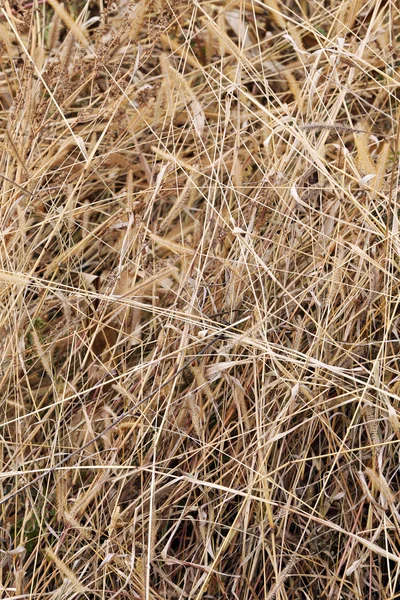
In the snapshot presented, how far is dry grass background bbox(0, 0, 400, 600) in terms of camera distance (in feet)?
4.51

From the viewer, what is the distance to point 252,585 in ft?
4.62

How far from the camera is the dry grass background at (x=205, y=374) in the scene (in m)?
1.38

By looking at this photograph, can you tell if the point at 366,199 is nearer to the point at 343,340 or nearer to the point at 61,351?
the point at 343,340

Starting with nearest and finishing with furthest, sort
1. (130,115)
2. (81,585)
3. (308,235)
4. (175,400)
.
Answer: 1. (81,585)
2. (175,400)
3. (308,235)
4. (130,115)

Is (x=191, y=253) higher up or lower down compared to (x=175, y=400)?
higher up

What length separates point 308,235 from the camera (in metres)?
1.61

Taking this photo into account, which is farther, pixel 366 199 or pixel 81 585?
pixel 366 199

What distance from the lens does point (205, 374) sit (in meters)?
1.46

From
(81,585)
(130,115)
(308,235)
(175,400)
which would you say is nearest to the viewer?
(81,585)

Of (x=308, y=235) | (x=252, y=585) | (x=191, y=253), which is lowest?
(x=252, y=585)

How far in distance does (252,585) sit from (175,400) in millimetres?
341

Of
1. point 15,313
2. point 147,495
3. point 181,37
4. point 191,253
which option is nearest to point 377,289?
point 191,253

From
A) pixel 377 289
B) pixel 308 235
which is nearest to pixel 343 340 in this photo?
pixel 377 289

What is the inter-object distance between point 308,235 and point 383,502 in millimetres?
530
